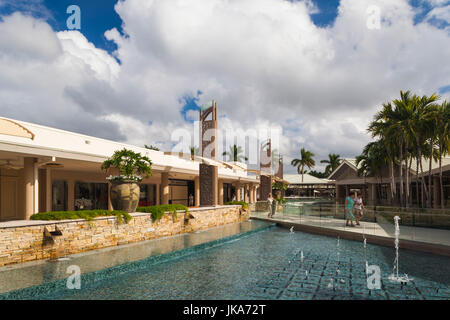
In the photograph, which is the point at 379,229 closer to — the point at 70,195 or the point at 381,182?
the point at 70,195

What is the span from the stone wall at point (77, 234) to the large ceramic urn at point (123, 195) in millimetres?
564

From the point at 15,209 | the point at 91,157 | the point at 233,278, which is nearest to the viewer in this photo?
the point at 233,278

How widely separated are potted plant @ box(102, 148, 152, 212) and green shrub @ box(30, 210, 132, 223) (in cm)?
63

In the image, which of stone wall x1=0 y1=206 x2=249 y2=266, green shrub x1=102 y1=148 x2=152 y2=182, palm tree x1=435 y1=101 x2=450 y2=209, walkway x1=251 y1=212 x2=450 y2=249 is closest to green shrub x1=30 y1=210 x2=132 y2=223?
stone wall x1=0 y1=206 x2=249 y2=266

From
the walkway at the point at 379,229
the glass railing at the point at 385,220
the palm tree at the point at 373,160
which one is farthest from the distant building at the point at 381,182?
the walkway at the point at 379,229

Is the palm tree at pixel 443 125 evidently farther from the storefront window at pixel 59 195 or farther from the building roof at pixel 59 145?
the storefront window at pixel 59 195

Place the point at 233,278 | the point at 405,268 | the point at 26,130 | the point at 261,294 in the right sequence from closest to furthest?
the point at 261,294
the point at 233,278
the point at 405,268
the point at 26,130

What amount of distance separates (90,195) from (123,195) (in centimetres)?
1119

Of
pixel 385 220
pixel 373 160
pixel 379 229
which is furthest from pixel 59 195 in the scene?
pixel 373 160

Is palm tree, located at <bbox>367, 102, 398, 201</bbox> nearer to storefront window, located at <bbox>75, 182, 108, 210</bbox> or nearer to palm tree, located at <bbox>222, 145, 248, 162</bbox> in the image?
storefront window, located at <bbox>75, 182, 108, 210</bbox>

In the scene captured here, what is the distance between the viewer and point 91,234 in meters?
9.89

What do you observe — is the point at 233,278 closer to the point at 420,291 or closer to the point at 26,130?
the point at 420,291
